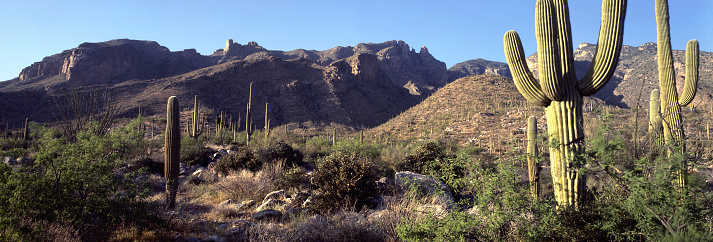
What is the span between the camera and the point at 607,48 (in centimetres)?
561

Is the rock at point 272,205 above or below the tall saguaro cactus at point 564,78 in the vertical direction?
below

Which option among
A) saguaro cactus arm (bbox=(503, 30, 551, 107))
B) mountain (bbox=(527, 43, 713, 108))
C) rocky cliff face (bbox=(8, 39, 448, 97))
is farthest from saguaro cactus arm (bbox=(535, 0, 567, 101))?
rocky cliff face (bbox=(8, 39, 448, 97))

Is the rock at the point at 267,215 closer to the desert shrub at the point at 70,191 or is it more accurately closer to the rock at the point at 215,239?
the rock at the point at 215,239

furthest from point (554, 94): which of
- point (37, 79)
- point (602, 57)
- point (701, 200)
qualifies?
point (37, 79)

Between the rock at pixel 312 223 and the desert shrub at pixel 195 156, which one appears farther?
the desert shrub at pixel 195 156

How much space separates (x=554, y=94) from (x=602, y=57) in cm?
99

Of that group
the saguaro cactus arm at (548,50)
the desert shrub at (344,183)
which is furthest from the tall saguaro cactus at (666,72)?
the desert shrub at (344,183)

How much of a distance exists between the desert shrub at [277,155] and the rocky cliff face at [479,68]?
3528 inches

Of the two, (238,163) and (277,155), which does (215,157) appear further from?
(277,155)

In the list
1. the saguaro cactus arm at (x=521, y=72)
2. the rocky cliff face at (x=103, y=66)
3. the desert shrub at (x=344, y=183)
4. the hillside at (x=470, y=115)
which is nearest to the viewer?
the saguaro cactus arm at (x=521, y=72)

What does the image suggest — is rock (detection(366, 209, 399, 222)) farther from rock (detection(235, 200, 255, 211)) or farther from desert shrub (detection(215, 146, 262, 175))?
desert shrub (detection(215, 146, 262, 175))

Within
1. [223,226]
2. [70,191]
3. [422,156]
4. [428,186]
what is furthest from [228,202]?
[422,156]

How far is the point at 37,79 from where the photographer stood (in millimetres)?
70375

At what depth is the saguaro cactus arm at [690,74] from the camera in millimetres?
8258
